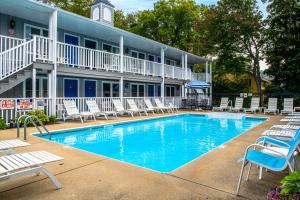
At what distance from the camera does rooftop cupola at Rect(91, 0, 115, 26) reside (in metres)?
17.0

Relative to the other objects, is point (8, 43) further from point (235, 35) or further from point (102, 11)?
point (235, 35)

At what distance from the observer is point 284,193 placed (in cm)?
202

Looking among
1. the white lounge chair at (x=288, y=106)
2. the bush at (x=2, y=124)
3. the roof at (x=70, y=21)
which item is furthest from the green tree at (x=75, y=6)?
the white lounge chair at (x=288, y=106)

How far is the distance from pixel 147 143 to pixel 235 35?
55.9ft

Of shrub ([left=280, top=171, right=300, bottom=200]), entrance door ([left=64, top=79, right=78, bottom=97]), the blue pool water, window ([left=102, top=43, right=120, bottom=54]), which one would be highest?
window ([left=102, top=43, right=120, bottom=54])

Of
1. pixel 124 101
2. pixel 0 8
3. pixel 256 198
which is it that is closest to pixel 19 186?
pixel 256 198

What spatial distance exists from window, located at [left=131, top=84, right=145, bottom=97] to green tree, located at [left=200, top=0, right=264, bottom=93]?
803 centimetres

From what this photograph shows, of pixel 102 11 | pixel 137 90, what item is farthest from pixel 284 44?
pixel 102 11

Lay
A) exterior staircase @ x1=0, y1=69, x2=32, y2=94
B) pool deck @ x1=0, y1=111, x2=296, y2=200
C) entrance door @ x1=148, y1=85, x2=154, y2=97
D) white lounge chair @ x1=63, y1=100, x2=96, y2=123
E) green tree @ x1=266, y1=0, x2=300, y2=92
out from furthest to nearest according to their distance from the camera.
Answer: entrance door @ x1=148, y1=85, x2=154, y2=97, green tree @ x1=266, y1=0, x2=300, y2=92, white lounge chair @ x1=63, y1=100, x2=96, y2=123, exterior staircase @ x1=0, y1=69, x2=32, y2=94, pool deck @ x1=0, y1=111, x2=296, y2=200

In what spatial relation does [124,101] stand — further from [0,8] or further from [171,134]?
[0,8]

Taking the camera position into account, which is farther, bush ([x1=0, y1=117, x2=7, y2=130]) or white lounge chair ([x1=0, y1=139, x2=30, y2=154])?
bush ([x1=0, y1=117, x2=7, y2=130])

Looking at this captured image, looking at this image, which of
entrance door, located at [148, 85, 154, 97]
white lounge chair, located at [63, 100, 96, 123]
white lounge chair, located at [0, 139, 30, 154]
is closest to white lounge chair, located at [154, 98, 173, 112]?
entrance door, located at [148, 85, 154, 97]

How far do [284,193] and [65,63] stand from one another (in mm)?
11629

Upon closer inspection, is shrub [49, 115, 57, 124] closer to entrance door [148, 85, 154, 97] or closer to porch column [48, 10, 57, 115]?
porch column [48, 10, 57, 115]
